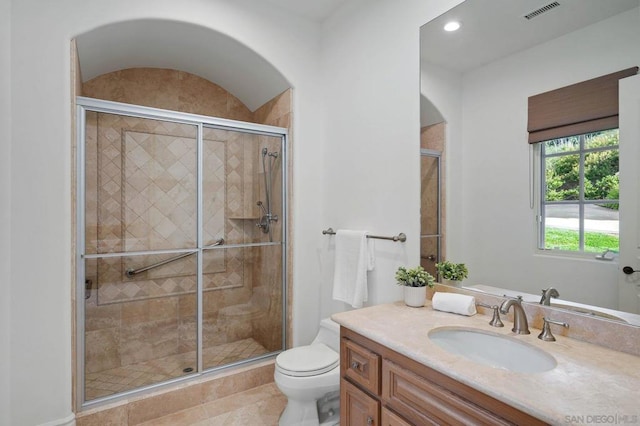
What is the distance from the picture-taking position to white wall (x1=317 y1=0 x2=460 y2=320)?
1.93m

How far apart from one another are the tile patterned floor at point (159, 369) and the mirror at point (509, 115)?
1773 millimetres

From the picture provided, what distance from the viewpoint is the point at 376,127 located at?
2170 mm

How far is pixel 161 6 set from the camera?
2.10 meters

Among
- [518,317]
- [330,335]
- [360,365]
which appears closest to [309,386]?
[330,335]

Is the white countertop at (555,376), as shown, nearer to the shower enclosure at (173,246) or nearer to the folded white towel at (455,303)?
the folded white towel at (455,303)

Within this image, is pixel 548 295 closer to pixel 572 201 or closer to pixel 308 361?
pixel 572 201

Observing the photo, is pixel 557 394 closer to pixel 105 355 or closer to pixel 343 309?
pixel 343 309

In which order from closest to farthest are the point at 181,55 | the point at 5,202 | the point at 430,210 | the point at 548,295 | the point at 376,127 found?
the point at 548,295 → the point at 5,202 → the point at 430,210 → the point at 376,127 → the point at 181,55

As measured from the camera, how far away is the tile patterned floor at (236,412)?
6.81 ft

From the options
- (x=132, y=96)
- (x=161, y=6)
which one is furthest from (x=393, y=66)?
(x=132, y=96)

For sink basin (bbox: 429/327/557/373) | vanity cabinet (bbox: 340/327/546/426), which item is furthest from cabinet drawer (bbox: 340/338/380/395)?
sink basin (bbox: 429/327/557/373)

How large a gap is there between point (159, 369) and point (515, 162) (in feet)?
8.41

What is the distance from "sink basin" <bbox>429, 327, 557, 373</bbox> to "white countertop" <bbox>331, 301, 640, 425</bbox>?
3cm

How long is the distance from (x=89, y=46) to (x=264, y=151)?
130 cm
